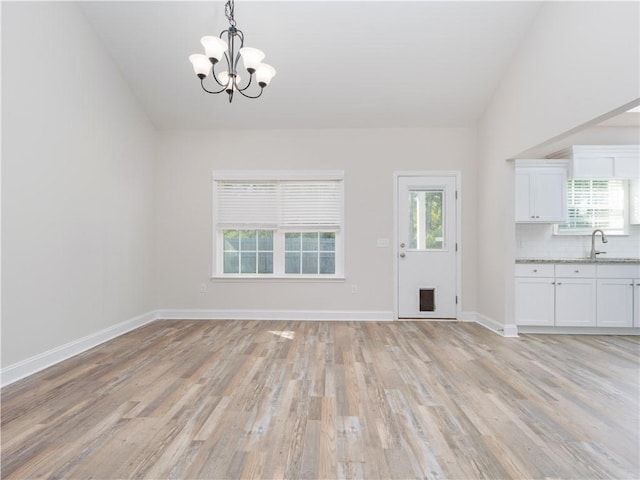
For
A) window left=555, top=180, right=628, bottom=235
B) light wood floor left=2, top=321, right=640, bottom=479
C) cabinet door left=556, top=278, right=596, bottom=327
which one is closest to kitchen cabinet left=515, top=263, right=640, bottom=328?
cabinet door left=556, top=278, right=596, bottom=327

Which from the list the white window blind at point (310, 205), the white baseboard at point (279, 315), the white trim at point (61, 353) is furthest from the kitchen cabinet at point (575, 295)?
the white trim at point (61, 353)

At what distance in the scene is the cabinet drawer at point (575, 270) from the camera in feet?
13.8

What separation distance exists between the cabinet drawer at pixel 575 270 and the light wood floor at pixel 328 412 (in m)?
0.91

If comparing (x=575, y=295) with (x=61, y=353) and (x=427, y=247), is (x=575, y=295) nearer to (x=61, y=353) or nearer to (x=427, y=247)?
(x=427, y=247)

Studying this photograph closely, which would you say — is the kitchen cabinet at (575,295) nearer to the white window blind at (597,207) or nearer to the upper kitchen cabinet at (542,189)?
the upper kitchen cabinet at (542,189)

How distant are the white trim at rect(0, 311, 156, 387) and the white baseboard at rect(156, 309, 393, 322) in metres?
0.60

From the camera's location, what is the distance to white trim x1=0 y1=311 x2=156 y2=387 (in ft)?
8.87

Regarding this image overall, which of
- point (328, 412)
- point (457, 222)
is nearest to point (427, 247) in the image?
point (457, 222)

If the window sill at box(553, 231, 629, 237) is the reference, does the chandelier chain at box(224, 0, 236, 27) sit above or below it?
above

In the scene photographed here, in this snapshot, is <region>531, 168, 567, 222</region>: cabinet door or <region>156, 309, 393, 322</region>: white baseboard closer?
<region>531, 168, 567, 222</region>: cabinet door

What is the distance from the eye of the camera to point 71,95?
3379 millimetres

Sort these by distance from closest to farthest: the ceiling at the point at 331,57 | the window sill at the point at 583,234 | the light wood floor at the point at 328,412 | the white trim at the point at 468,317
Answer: the light wood floor at the point at 328,412 < the ceiling at the point at 331,57 < the window sill at the point at 583,234 < the white trim at the point at 468,317

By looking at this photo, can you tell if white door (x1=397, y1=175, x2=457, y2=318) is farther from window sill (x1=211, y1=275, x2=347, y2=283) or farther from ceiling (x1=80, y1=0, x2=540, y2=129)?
window sill (x1=211, y1=275, x2=347, y2=283)

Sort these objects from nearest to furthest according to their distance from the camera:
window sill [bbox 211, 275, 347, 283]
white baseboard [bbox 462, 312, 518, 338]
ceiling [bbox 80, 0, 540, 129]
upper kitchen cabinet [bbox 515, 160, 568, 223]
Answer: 1. ceiling [bbox 80, 0, 540, 129]
2. white baseboard [bbox 462, 312, 518, 338]
3. upper kitchen cabinet [bbox 515, 160, 568, 223]
4. window sill [bbox 211, 275, 347, 283]
